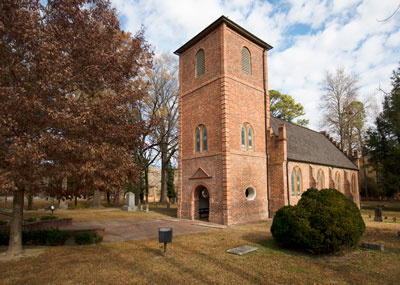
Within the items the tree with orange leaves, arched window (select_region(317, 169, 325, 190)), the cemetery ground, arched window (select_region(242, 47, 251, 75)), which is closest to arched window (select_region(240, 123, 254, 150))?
arched window (select_region(242, 47, 251, 75))

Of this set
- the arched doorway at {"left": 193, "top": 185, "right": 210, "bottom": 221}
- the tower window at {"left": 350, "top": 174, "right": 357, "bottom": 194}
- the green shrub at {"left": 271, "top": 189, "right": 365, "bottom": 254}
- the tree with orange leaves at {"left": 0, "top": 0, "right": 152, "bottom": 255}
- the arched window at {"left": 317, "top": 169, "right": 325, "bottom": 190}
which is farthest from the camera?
the tower window at {"left": 350, "top": 174, "right": 357, "bottom": 194}

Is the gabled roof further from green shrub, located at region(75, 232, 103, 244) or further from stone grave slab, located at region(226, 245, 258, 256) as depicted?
green shrub, located at region(75, 232, 103, 244)

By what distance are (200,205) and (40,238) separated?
A: 12.0m

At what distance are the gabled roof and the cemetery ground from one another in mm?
14355

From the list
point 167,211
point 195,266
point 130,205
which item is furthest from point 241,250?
point 130,205

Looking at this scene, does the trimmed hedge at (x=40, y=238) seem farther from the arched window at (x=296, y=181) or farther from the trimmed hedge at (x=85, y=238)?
the arched window at (x=296, y=181)

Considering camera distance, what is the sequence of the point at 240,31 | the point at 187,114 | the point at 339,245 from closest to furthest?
the point at 339,245, the point at 240,31, the point at 187,114

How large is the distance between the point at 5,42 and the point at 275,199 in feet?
58.8

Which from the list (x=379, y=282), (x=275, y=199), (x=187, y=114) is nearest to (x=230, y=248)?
(x=379, y=282)

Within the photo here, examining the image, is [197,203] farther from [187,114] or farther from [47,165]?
[47,165]

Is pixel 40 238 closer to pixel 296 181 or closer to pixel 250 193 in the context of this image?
pixel 250 193

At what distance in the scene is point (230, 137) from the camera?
16.6 metres

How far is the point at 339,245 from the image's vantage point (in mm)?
8469

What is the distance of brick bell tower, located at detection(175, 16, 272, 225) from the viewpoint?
16.4 m
